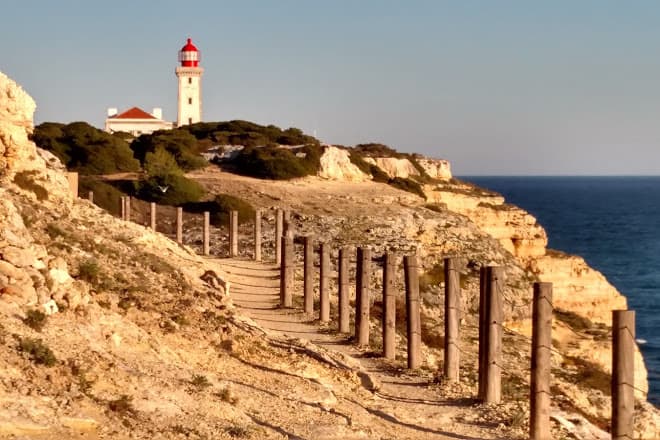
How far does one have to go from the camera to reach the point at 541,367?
13.8 meters

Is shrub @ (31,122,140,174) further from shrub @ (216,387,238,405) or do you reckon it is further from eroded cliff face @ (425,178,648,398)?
shrub @ (216,387,238,405)

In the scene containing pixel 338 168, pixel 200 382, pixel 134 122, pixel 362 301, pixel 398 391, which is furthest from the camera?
pixel 134 122

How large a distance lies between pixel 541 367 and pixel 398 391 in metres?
2.88

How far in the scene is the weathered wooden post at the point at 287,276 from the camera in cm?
2334

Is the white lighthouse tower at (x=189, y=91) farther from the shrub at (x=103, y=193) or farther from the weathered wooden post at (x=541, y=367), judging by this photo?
the weathered wooden post at (x=541, y=367)

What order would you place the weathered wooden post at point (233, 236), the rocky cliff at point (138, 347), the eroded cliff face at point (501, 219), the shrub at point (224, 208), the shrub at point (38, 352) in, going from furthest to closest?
the eroded cliff face at point (501, 219), the shrub at point (224, 208), the weathered wooden post at point (233, 236), the shrub at point (38, 352), the rocky cliff at point (138, 347)

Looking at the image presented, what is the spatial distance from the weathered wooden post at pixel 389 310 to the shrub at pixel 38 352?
7983 millimetres

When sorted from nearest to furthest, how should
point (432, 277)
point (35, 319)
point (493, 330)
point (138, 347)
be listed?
point (35, 319)
point (138, 347)
point (493, 330)
point (432, 277)

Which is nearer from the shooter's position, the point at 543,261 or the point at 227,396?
the point at 227,396

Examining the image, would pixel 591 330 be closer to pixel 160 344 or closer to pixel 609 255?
pixel 160 344

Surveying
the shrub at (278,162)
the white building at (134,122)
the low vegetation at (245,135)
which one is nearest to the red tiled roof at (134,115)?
the white building at (134,122)

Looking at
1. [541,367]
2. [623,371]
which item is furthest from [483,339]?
[623,371]

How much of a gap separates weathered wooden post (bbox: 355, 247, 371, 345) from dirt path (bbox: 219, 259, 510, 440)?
0.29 meters

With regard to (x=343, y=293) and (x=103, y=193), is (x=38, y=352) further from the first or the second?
(x=103, y=193)
